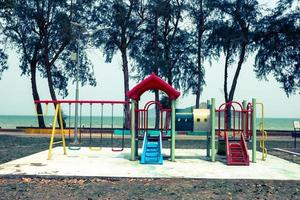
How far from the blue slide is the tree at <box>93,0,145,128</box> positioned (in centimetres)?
1793

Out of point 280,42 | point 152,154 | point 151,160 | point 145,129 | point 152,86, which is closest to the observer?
point 151,160

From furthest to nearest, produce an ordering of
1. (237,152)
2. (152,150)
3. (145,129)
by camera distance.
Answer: (145,129)
(237,152)
(152,150)

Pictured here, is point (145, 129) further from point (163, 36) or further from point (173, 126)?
point (163, 36)

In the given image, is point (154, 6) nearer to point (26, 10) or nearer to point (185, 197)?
point (26, 10)

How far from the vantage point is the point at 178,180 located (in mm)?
8805

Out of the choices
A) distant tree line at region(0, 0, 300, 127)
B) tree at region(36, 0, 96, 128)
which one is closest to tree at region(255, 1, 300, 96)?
distant tree line at region(0, 0, 300, 127)

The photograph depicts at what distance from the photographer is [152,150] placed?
1218cm

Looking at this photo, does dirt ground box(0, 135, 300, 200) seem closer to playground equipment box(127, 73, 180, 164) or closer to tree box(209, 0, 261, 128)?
playground equipment box(127, 73, 180, 164)

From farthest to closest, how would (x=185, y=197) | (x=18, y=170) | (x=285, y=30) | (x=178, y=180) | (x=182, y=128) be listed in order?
(x=285, y=30), (x=182, y=128), (x=18, y=170), (x=178, y=180), (x=185, y=197)

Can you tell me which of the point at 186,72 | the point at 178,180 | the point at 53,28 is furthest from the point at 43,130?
the point at 178,180

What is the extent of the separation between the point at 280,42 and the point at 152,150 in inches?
856

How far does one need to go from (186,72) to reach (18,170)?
24.5 m

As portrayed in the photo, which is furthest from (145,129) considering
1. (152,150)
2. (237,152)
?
(237,152)

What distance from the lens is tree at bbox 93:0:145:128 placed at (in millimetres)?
31125
